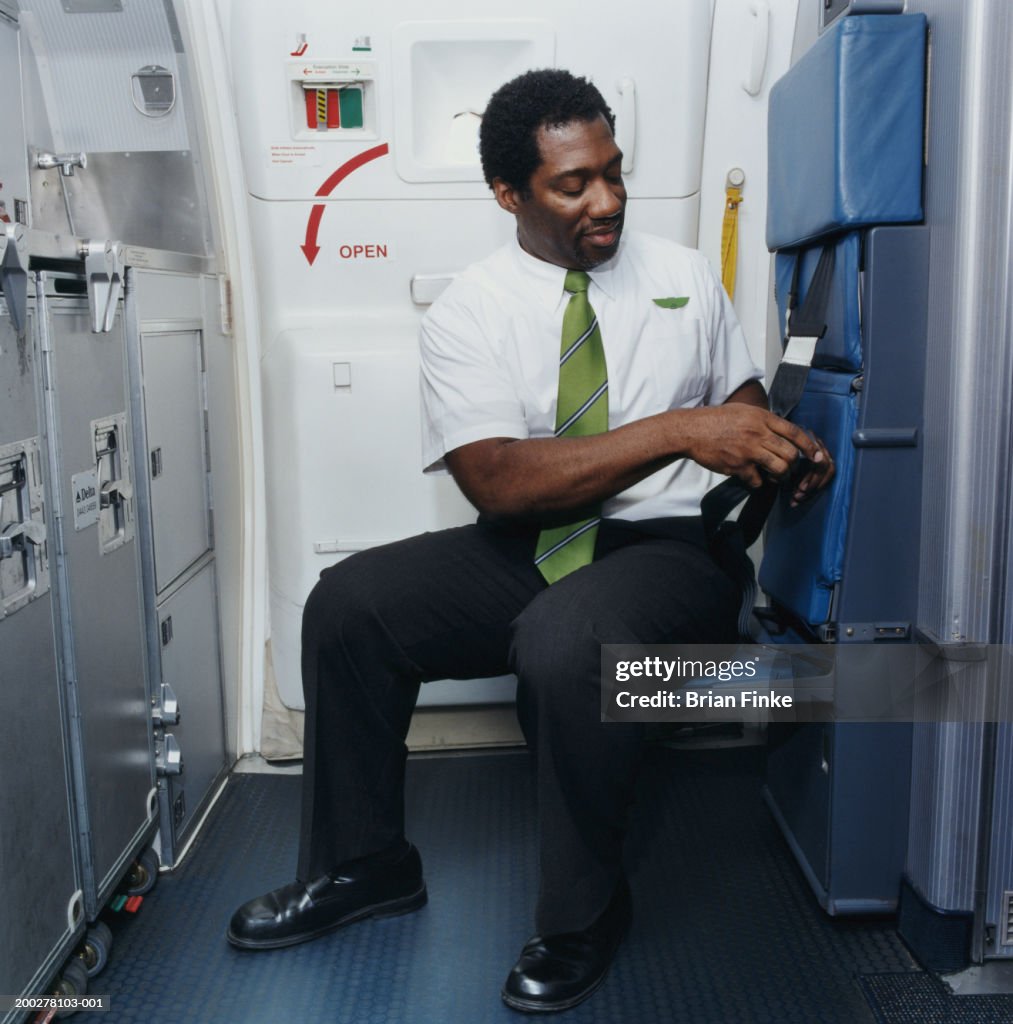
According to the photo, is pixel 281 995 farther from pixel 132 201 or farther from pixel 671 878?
pixel 132 201

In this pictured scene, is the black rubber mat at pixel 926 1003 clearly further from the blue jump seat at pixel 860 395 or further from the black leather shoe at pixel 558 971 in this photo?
the black leather shoe at pixel 558 971

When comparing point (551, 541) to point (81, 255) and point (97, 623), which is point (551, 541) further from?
point (81, 255)

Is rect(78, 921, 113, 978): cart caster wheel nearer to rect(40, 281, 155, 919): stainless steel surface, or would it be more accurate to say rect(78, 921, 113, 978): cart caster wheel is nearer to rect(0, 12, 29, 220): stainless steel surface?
rect(40, 281, 155, 919): stainless steel surface

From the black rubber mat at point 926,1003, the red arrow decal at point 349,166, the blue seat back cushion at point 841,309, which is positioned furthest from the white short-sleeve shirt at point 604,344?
the black rubber mat at point 926,1003

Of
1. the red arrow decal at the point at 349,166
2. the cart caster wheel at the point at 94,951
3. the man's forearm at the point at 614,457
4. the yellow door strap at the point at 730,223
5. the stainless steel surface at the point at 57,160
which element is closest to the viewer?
the man's forearm at the point at 614,457

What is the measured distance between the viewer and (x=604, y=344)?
7.27ft

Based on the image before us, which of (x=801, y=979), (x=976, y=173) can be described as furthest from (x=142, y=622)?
(x=976, y=173)

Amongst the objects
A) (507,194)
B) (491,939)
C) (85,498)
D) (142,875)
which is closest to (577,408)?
(507,194)

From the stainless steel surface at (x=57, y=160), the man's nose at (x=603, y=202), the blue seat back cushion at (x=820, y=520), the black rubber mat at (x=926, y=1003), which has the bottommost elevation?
the black rubber mat at (x=926, y=1003)

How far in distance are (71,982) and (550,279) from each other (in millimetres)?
1548

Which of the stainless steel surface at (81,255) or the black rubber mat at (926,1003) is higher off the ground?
the stainless steel surface at (81,255)

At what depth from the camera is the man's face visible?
2.14 metres

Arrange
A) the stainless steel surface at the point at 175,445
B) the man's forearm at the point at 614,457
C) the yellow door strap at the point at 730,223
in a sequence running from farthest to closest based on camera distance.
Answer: the yellow door strap at the point at 730,223
the stainless steel surface at the point at 175,445
the man's forearm at the point at 614,457

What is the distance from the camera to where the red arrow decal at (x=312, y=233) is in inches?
113
